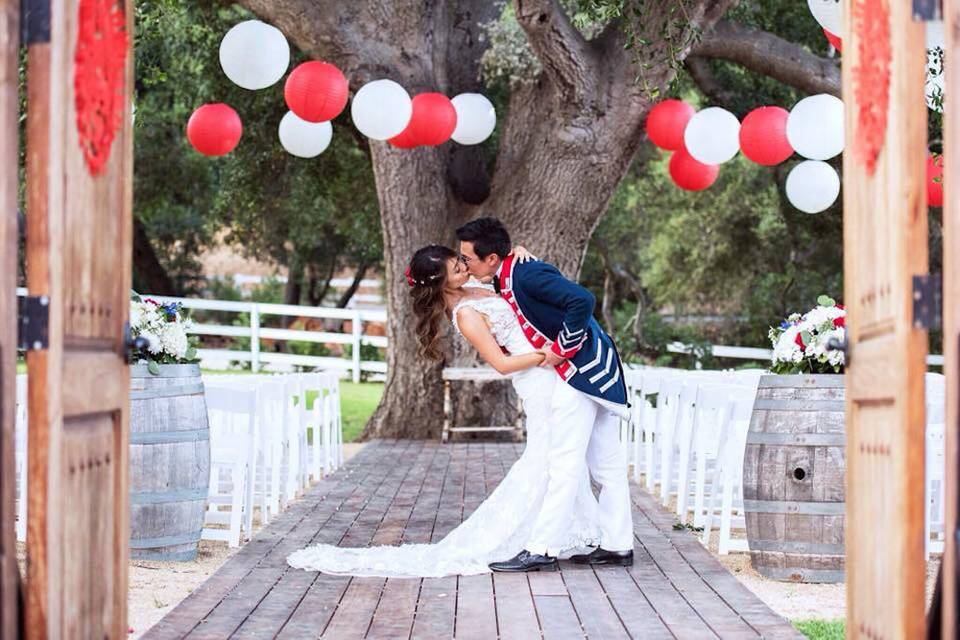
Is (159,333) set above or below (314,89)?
below

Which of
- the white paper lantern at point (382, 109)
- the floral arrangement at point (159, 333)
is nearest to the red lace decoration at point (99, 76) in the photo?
the floral arrangement at point (159, 333)

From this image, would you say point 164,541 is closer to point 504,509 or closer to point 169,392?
point 169,392

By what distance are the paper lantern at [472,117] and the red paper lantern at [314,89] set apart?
1432mm

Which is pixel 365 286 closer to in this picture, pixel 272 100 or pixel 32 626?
pixel 272 100

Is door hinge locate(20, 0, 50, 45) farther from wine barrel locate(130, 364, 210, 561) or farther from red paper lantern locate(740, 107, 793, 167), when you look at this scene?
red paper lantern locate(740, 107, 793, 167)

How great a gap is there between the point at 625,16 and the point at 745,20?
5161mm

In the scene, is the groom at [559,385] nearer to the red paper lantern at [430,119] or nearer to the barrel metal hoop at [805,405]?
the barrel metal hoop at [805,405]

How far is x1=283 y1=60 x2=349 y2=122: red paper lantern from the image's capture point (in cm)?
943

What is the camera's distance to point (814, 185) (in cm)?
1040

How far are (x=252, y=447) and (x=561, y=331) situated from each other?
6.33ft

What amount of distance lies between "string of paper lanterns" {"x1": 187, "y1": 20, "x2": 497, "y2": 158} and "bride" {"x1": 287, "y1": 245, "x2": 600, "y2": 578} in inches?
146

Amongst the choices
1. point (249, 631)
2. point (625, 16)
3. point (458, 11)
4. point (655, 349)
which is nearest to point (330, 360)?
point (655, 349)

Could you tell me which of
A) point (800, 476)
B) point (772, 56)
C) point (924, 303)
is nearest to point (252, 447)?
point (800, 476)

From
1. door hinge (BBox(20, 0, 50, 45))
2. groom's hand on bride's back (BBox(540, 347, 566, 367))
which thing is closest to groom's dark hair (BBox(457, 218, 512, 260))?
groom's hand on bride's back (BBox(540, 347, 566, 367))
